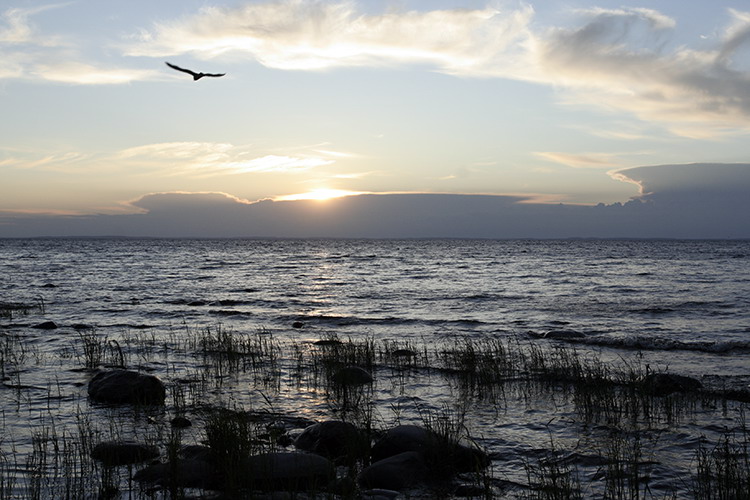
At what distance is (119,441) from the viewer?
8.55 metres

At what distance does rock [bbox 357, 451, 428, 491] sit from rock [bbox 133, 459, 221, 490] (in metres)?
1.95

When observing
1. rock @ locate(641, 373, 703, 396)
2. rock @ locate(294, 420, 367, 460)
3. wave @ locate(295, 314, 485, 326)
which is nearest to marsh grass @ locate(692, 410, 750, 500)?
rock @ locate(641, 373, 703, 396)

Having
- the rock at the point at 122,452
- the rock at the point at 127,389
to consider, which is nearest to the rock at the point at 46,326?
the rock at the point at 127,389

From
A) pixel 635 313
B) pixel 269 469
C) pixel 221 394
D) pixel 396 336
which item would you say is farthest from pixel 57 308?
pixel 635 313

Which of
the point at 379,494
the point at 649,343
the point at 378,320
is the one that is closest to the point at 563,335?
the point at 649,343

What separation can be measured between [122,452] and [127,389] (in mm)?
3806

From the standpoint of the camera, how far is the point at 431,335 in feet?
77.5

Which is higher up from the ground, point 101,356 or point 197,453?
point 197,453

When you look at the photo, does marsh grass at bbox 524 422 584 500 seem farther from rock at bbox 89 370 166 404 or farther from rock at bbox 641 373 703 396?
rock at bbox 89 370 166 404

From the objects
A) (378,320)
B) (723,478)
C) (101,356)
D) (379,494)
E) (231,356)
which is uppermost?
(723,478)

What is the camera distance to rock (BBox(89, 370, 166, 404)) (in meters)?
11.8

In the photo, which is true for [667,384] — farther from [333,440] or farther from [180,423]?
[180,423]

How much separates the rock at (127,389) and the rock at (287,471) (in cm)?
508

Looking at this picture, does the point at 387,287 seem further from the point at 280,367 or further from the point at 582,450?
the point at 582,450
